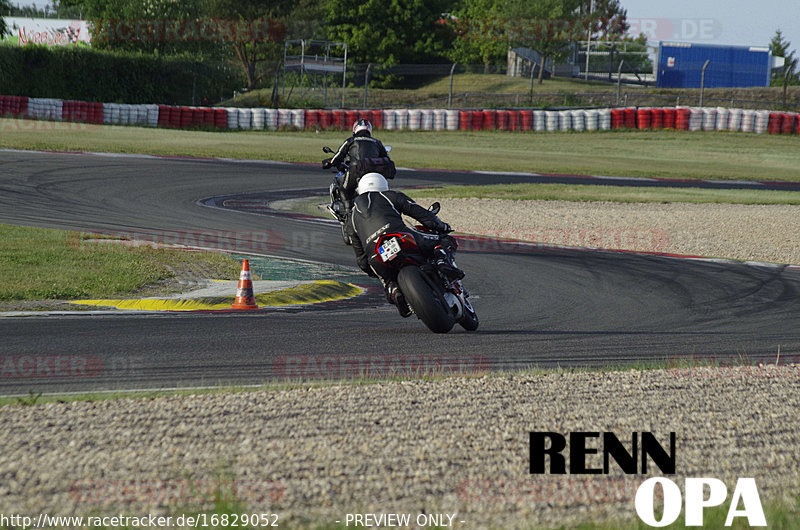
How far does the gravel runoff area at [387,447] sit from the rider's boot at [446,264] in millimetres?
1783

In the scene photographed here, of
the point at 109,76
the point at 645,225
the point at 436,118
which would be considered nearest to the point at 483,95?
the point at 436,118

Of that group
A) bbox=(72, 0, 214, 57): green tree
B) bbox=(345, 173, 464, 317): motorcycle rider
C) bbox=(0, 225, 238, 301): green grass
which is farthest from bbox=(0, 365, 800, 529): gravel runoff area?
bbox=(72, 0, 214, 57): green tree

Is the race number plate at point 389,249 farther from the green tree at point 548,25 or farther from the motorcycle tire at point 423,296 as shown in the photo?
the green tree at point 548,25

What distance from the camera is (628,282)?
1198 cm

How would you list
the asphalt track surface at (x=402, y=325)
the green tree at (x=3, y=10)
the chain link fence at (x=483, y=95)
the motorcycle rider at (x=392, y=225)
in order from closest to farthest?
the asphalt track surface at (x=402, y=325), the motorcycle rider at (x=392, y=225), the green tree at (x=3, y=10), the chain link fence at (x=483, y=95)

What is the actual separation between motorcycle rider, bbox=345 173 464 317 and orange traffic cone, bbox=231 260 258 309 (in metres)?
1.46

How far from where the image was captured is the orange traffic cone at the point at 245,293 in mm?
9398

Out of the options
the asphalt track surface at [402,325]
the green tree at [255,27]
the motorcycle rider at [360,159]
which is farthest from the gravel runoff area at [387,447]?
the green tree at [255,27]

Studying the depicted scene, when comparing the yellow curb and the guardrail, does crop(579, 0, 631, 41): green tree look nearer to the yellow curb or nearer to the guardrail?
the guardrail

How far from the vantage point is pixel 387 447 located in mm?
4641

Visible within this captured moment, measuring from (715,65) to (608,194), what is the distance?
190 ft

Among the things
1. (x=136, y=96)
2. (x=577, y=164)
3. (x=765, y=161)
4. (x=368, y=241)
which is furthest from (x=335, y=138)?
(x=368, y=241)

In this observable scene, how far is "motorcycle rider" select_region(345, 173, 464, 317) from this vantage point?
8117 millimetres

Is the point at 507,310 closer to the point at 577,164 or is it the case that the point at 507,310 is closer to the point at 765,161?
the point at 577,164
